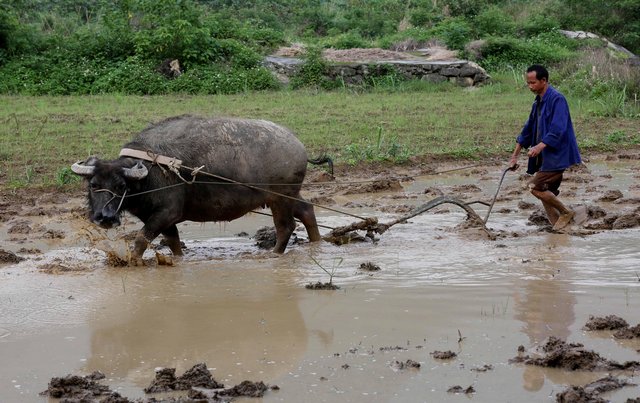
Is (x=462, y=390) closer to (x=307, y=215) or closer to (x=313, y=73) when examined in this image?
(x=307, y=215)

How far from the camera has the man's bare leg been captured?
7480 mm

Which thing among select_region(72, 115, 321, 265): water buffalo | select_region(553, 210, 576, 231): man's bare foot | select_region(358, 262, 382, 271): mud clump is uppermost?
select_region(72, 115, 321, 265): water buffalo

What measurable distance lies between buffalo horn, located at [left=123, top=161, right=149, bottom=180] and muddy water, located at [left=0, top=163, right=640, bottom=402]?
2.22 ft

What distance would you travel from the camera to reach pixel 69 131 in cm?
1257

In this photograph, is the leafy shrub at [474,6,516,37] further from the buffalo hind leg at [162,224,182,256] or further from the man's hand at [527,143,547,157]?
the buffalo hind leg at [162,224,182,256]

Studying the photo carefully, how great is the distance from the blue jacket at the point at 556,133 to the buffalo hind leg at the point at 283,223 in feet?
6.72

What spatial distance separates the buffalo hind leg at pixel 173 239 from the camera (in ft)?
23.2

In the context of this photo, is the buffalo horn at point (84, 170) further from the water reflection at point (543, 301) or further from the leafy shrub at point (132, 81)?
the leafy shrub at point (132, 81)

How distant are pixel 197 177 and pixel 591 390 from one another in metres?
3.75

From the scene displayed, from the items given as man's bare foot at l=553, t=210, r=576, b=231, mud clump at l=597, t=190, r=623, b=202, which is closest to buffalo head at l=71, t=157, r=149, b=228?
man's bare foot at l=553, t=210, r=576, b=231

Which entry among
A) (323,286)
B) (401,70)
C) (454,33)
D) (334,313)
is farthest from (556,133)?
(454,33)

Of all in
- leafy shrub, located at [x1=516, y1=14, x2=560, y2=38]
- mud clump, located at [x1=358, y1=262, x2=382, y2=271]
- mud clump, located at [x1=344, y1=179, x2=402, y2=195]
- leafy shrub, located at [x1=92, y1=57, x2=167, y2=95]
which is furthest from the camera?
leafy shrub, located at [x1=516, y1=14, x2=560, y2=38]

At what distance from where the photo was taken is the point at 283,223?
729 centimetres

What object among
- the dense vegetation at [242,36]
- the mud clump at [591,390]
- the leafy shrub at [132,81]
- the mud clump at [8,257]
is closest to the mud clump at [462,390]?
the mud clump at [591,390]
